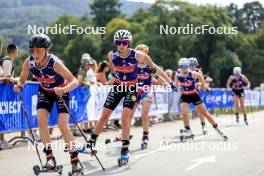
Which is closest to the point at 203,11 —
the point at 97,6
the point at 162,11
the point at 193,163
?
the point at 162,11

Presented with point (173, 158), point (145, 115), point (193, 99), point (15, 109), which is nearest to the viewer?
point (173, 158)

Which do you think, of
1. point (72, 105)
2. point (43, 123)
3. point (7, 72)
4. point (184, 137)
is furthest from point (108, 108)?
point (72, 105)

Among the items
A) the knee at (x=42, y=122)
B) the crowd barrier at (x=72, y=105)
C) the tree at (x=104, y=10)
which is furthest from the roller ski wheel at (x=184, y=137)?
the tree at (x=104, y=10)

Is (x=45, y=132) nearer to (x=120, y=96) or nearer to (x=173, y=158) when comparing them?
(x=120, y=96)

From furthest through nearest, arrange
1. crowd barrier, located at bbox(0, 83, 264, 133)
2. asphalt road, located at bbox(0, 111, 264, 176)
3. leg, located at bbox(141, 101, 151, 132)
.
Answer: leg, located at bbox(141, 101, 151, 132) < crowd barrier, located at bbox(0, 83, 264, 133) < asphalt road, located at bbox(0, 111, 264, 176)

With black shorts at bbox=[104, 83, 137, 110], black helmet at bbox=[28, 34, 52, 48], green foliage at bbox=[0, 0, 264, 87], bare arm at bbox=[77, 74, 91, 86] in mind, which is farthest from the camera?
green foliage at bbox=[0, 0, 264, 87]

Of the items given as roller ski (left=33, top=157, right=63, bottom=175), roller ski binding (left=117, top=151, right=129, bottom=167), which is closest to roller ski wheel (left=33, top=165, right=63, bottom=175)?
roller ski (left=33, top=157, right=63, bottom=175)

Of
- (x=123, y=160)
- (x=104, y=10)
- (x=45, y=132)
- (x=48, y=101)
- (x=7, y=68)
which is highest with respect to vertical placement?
(x=104, y=10)

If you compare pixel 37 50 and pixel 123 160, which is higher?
pixel 37 50

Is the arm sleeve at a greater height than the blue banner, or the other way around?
the arm sleeve

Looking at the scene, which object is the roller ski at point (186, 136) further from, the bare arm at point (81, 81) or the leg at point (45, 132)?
the leg at point (45, 132)

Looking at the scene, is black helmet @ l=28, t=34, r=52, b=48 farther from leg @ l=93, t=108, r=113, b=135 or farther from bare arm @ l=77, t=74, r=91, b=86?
bare arm @ l=77, t=74, r=91, b=86

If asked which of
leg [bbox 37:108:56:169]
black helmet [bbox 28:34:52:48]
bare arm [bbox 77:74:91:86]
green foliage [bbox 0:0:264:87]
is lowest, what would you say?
leg [bbox 37:108:56:169]

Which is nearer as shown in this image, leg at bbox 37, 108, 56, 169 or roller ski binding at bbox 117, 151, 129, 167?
leg at bbox 37, 108, 56, 169
